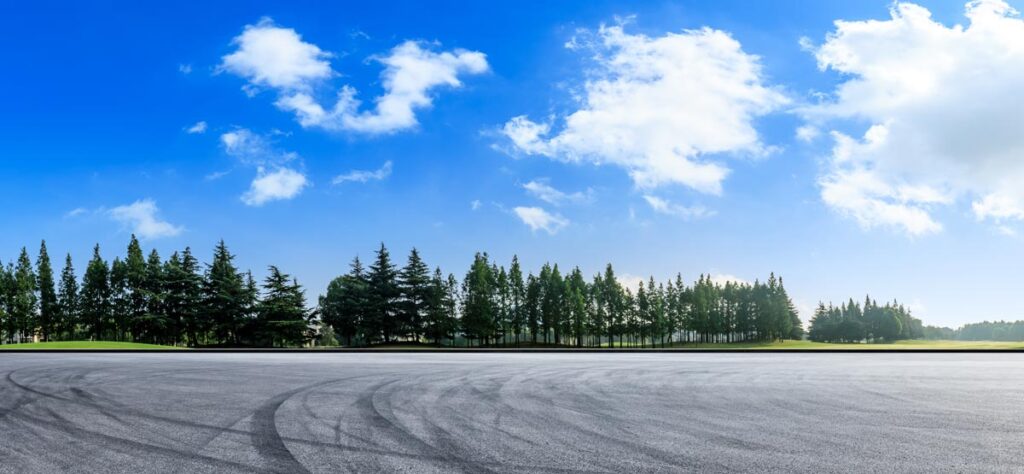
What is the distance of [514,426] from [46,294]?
123m

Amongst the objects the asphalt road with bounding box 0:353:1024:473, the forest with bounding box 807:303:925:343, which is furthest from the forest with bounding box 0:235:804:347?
the asphalt road with bounding box 0:353:1024:473

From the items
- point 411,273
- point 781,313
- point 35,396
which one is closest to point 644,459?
point 35,396

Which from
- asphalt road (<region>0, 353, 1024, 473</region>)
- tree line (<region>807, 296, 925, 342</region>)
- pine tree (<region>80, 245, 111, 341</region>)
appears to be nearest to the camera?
asphalt road (<region>0, 353, 1024, 473</region>)

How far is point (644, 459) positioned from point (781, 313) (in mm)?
129907

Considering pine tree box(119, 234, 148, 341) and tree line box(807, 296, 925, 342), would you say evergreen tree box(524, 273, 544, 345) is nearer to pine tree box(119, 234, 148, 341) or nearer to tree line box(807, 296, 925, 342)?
pine tree box(119, 234, 148, 341)

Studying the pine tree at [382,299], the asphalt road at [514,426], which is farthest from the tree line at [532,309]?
the asphalt road at [514,426]

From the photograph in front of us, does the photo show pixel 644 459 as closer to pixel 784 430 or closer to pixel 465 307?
pixel 784 430

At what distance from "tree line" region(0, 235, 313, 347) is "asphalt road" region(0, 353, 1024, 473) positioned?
254 ft

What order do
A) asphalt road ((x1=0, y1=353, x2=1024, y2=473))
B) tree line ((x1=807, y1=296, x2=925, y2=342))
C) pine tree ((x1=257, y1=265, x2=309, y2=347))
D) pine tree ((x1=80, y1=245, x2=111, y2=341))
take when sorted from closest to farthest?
1. asphalt road ((x1=0, y1=353, x2=1024, y2=473))
2. pine tree ((x1=257, y1=265, x2=309, y2=347))
3. pine tree ((x1=80, y1=245, x2=111, y2=341))
4. tree line ((x1=807, y1=296, x2=925, y2=342))

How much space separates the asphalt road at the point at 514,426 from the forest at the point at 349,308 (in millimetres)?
68135

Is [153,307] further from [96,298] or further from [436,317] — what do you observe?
[436,317]

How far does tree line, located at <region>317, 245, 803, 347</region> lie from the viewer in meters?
91.6

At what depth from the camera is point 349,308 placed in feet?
300

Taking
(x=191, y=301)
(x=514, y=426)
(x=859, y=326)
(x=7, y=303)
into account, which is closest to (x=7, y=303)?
(x=7, y=303)
